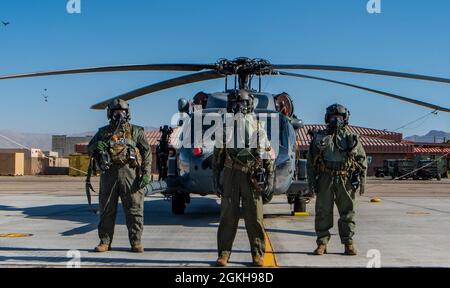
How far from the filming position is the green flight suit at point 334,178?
23.8 ft

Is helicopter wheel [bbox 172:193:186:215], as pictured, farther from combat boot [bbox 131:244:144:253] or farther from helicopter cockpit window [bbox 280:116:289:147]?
combat boot [bbox 131:244:144:253]

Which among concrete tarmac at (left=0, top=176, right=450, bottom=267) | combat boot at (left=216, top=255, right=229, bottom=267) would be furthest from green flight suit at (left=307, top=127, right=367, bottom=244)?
combat boot at (left=216, top=255, right=229, bottom=267)

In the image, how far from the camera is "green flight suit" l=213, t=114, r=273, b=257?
6.39m

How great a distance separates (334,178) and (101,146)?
3090 millimetres

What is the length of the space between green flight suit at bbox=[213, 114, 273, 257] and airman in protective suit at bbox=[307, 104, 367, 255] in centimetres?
112

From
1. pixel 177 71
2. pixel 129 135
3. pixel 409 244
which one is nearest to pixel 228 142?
pixel 129 135

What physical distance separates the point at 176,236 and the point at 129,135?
2126 millimetres

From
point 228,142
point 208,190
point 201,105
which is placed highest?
point 201,105

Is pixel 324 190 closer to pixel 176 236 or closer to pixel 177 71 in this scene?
pixel 176 236

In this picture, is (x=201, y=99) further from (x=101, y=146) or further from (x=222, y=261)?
(x=222, y=261)

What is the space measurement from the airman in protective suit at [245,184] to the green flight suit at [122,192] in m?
1.34

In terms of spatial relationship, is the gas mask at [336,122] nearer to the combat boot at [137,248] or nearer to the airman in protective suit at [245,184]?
the airman in protective suit at [245,184]

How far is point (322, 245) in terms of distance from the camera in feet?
23.6

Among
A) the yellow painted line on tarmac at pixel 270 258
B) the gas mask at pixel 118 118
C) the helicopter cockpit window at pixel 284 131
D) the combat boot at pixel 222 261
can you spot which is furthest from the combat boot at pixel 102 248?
the helicopter cockpit window at pixel 284 131
